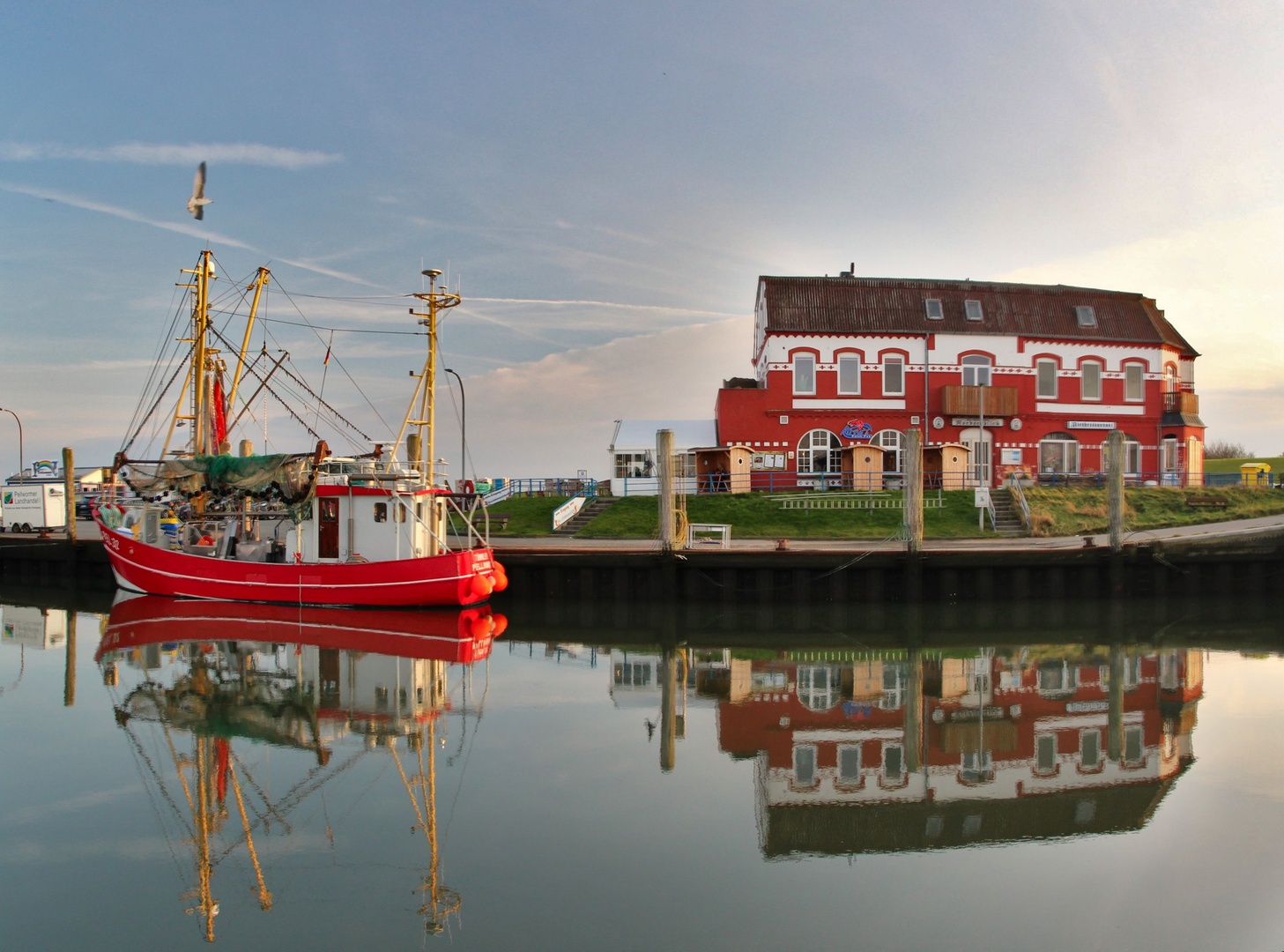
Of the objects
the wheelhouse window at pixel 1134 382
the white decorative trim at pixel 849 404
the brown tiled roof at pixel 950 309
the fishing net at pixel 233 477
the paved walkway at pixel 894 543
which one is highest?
the brown tiled roof at pixel 950 309

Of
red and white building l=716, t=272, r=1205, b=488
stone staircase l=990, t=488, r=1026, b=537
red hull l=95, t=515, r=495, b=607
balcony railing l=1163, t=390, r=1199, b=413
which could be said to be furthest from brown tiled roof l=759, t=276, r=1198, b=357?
red hull l=95, t=515, r=495, b=607

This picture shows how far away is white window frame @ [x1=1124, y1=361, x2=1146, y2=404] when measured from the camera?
3850 centimetres

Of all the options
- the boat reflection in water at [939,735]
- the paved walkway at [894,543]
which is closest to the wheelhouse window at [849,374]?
the paved walkway at [894,543]

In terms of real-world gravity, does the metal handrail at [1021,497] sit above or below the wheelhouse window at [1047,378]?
below

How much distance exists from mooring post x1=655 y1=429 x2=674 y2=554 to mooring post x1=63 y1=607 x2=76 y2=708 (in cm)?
1330

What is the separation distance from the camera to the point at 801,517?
2953 cm

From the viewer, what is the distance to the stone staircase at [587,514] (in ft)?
97.8

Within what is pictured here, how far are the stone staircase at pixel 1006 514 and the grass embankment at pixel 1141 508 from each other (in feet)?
1.70

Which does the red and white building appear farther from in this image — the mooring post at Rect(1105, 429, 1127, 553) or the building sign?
the mooring post at Rect(1105, 429, 1127, 553)

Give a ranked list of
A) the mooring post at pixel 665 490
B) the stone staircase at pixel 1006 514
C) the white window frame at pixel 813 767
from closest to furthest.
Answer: the white window frame at pixel 813 767, the mooring post at pixel 665 490, the stone staircase at pixel 1006 514

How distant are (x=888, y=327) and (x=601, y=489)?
48.3 ft

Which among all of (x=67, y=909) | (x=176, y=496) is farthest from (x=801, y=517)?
(x=67, y=909)

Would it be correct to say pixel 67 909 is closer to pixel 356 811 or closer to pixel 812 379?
pixel 356 811

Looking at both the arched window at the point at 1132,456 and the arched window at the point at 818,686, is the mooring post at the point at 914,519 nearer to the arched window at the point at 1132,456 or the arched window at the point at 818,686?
the arched window at the point at 818,686
